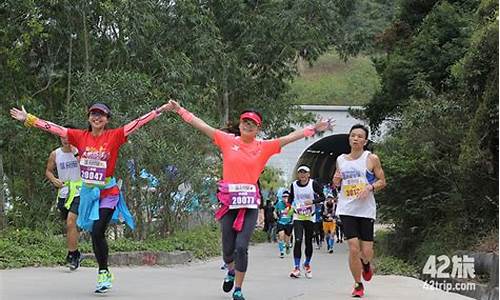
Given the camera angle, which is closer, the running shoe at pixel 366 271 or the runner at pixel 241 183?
the runner at pixel 241 183

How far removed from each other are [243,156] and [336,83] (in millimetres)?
49518

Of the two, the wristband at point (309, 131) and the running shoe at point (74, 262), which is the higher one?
the wristband at point (309, 131)

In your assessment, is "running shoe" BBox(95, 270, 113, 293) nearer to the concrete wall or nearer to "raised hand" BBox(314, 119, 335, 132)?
"raised hand" BBox(314, 119, 335, 132)

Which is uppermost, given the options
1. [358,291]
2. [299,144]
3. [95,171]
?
[299,144]

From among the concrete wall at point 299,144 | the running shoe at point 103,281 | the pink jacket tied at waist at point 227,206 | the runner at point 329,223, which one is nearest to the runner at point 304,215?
the pink jacket tied at waist at point 227,206

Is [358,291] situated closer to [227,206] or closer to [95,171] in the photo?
[227,206]

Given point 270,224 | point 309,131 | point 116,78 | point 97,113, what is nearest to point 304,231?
point 309,131

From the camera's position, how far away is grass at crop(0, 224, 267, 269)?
11680 millimetres

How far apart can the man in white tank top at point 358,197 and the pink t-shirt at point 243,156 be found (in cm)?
93

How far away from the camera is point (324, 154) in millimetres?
50938

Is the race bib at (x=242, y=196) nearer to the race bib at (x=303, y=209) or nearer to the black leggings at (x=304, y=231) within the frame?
the race bib at (x=303, y=209)

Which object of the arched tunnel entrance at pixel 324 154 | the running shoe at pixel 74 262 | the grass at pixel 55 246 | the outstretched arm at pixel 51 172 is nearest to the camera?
the running shoe at pixel 74 262

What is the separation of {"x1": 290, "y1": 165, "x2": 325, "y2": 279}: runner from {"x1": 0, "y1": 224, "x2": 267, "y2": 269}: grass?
3.00 metres

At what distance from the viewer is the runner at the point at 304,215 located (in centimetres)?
1199
